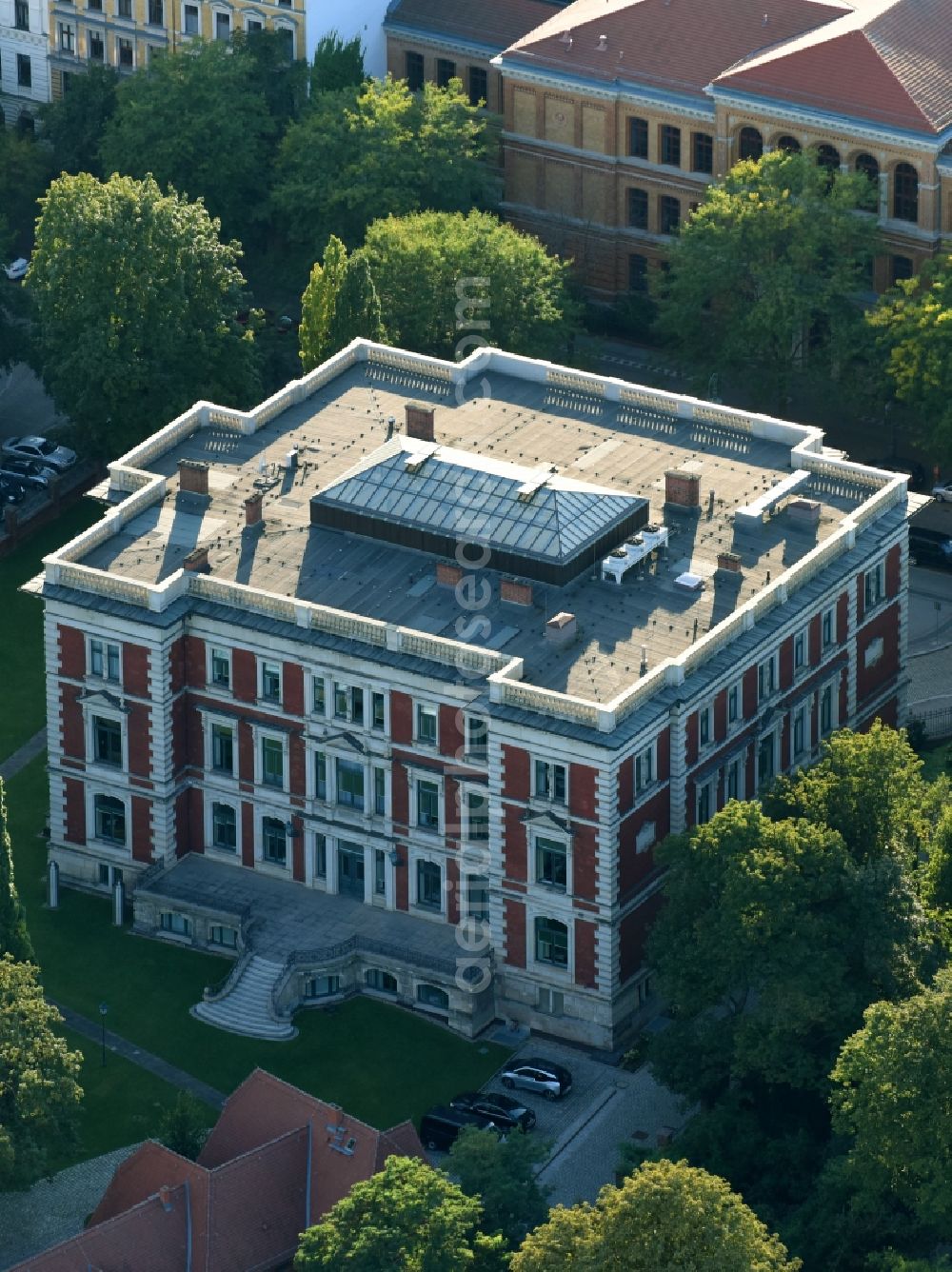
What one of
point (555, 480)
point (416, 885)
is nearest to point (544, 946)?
point (416, 885)

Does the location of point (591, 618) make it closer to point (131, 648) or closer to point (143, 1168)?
point (131, 648)

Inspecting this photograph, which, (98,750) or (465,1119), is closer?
(465,1119)

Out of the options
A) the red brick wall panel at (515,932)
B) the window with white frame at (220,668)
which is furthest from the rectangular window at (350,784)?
the red brick wall panel at (515,932)

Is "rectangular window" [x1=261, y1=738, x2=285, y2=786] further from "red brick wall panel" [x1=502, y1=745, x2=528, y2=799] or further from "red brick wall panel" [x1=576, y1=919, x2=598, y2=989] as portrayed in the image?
"red brick wall panel" [x1=576, y1=919, x2=598, y2=989]

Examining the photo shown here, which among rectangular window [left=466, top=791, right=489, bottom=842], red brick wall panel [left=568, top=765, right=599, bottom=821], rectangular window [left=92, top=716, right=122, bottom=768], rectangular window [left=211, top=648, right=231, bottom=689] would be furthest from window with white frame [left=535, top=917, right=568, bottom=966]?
rectangular window [left=92, top=716, right=122, bottom=768]

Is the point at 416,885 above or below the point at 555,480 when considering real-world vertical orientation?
below

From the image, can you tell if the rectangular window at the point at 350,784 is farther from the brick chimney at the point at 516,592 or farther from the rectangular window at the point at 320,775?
the brick chimney at the point at 516,592

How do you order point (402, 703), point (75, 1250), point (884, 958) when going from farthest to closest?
point (402, 703)
point (884, 958)
point (75, 1250)
